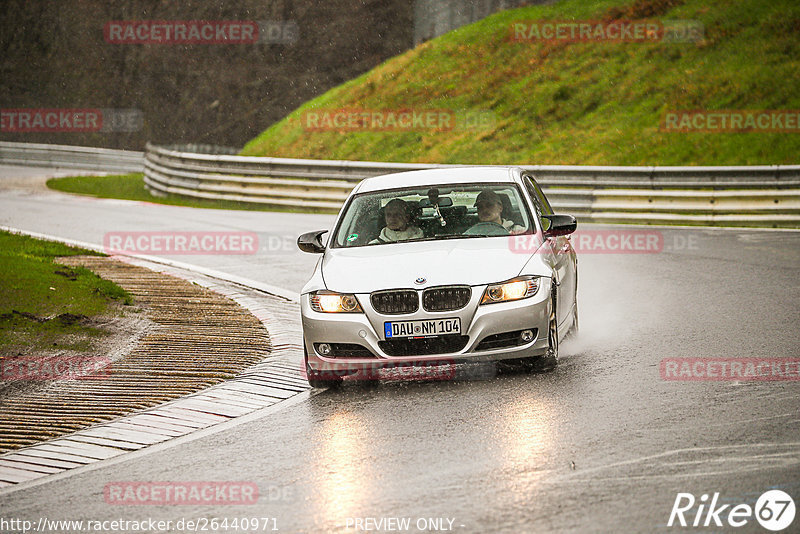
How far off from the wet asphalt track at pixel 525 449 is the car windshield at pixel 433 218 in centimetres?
124

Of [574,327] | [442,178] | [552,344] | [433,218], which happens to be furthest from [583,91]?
[552,344]

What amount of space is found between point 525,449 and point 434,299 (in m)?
2.04

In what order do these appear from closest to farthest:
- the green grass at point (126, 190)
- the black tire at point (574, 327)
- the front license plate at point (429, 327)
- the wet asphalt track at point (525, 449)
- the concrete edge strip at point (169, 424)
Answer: the wet asphalt track at point (525, 449)
the concrete edge strip at point (169, 424)
the front license plate at point (429, 327)
the black tire at point (574, 327)
the green grass at point (126, 190)

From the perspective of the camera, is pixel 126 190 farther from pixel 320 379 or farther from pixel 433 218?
pixel 320 379

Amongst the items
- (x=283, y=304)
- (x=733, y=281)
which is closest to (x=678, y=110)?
(x=733, y=281)

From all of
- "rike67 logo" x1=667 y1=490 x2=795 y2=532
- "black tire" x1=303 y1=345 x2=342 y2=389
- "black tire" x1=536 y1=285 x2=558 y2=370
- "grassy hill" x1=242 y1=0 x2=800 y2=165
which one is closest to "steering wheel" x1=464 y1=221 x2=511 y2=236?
"black tire" x1=536 y1=285 x2=558 y2=370

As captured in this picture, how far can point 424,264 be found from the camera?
871cm

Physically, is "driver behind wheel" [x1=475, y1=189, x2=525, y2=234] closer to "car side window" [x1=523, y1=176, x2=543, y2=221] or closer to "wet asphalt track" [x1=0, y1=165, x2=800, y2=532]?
"car side window" [x1=523, y1=176, x2=543, y2=221]

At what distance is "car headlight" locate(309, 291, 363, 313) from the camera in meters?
8.55

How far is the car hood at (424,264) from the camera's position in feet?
28.0

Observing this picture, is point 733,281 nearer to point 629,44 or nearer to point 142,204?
point 142,204

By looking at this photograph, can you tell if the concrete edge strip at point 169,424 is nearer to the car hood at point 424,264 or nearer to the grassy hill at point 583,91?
the car hood at point 424,264

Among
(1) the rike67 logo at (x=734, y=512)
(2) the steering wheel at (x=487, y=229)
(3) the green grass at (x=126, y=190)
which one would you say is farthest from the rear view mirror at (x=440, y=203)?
(3) the green grass at (x=126, y=190)

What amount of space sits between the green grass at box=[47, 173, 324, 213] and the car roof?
1607cm
